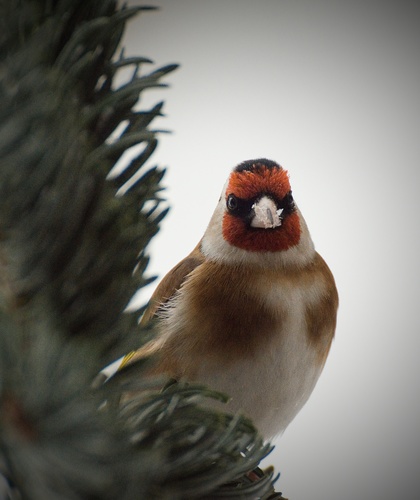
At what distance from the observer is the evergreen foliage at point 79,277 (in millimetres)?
119

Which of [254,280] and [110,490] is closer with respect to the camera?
[110,490]

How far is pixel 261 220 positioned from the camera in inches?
22.0

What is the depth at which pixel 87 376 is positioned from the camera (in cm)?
13

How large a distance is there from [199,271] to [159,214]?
43 centimetres

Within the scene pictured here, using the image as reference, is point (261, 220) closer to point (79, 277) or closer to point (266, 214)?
point (266, 214)

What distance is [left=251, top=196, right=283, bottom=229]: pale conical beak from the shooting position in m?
0.55

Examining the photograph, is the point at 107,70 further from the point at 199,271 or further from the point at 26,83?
Answer: the point at 199,271

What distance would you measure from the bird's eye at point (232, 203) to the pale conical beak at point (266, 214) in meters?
0.02

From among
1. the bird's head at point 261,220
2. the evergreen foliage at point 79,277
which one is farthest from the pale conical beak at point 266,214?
the evergreen foliage at point 79,277

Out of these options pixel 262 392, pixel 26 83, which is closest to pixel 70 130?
pixel 26 83

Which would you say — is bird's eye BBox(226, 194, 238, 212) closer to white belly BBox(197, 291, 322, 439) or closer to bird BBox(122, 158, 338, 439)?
bird BBox(122, 158, 338, 439)

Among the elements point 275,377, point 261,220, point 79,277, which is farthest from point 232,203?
point 79,277

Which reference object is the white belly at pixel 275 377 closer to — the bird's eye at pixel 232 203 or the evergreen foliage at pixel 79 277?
the bird's eye at pixel 232 203

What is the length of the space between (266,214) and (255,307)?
0.09 m
